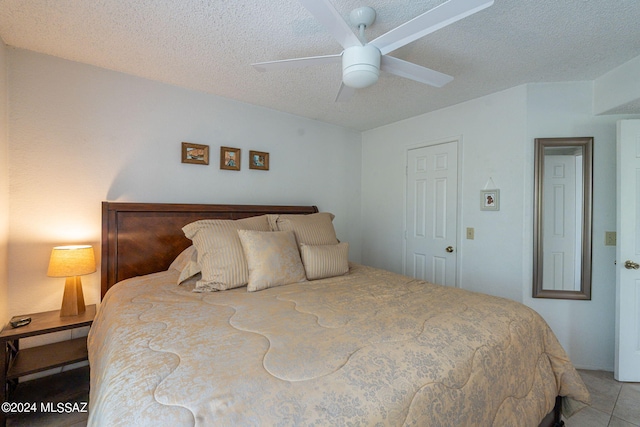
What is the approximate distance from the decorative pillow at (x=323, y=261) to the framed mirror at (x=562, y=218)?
1.70 m

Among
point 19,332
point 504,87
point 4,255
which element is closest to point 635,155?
point 504,87

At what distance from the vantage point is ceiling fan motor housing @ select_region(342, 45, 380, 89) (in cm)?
138

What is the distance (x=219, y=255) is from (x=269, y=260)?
12.9 inches

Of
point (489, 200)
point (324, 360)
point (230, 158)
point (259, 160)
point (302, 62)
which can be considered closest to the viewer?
point (324, 360)

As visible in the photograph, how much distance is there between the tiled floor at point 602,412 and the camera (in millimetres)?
1678

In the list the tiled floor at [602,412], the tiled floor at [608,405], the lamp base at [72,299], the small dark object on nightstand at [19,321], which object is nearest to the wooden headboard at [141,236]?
the lamp base at [72,299]

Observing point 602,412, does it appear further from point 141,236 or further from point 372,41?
point 141,236

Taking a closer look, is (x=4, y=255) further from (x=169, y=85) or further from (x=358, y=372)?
(x=358, y=372)

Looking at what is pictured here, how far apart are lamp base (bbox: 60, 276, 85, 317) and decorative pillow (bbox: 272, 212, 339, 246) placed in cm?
144

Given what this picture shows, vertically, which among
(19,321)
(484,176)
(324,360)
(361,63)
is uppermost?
(361,63)

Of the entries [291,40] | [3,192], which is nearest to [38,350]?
[3,192]

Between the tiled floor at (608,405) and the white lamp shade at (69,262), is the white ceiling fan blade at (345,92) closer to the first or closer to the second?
the white lamp shade at (69,262)

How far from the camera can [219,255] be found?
1.85 m

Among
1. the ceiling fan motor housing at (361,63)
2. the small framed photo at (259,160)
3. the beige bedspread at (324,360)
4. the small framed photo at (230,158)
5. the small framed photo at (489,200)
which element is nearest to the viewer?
the beige bedspread at (324,360)
